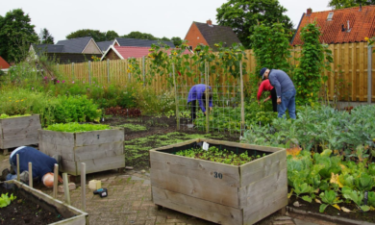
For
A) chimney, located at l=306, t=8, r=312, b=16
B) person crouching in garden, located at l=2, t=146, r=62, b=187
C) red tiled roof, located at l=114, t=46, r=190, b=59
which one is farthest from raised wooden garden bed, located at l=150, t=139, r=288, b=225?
chimney, located at l=306, t=8, r=312, b=16

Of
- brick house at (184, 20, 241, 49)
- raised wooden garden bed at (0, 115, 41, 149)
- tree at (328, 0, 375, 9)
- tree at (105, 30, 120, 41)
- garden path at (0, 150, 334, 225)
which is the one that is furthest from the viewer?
tree at (105, 30, 120, 41)

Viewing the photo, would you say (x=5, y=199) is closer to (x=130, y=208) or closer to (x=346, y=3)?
(x=130, y=208)

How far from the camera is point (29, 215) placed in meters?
2.94

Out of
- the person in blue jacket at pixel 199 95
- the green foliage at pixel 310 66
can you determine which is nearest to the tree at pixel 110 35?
the person in blue jacket at pixel 199 95

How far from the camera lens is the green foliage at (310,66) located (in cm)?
905

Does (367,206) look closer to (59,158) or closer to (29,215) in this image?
(29,215)

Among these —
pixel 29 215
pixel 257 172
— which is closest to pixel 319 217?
pixel 257 172

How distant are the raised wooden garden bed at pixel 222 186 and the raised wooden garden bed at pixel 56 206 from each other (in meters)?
1.11

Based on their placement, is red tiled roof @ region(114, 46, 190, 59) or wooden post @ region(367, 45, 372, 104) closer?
wooden post @ region(367, 45, 372, 104)

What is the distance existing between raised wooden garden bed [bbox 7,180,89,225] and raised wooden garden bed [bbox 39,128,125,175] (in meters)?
1.43

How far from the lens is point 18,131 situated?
6805 millimetres

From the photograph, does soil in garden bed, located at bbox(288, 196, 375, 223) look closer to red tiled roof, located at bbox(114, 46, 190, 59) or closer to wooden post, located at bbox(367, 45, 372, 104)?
wooden post, located at bbox(367, 45, 372, 104)

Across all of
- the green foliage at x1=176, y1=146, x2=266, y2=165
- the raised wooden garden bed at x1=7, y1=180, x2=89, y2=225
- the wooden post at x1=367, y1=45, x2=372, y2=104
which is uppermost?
the wooden post at x1=367, y1=45, x2=372, y2=104

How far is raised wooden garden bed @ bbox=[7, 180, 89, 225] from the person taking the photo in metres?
2.43
